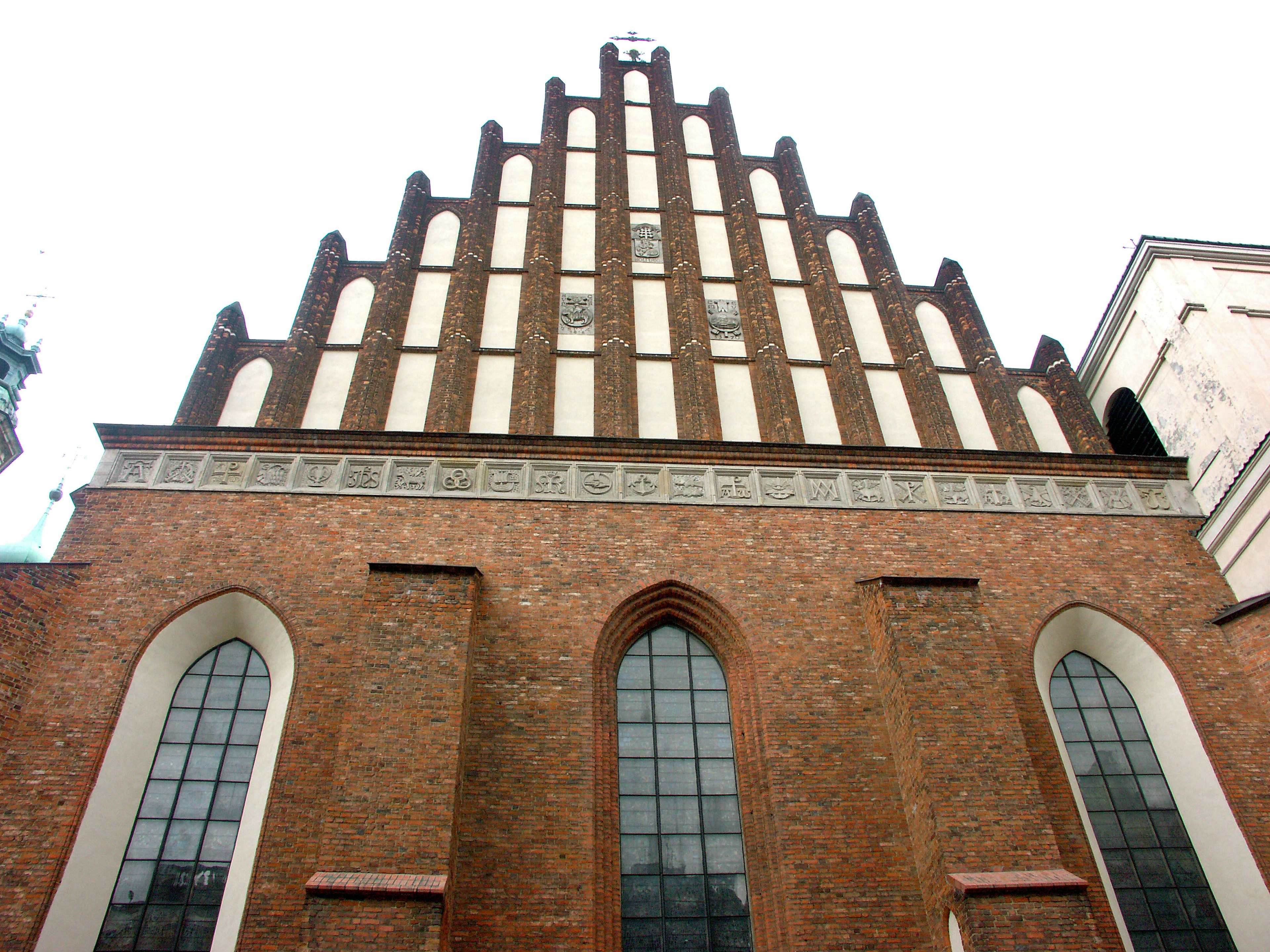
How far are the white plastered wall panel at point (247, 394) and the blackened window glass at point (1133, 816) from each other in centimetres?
1072

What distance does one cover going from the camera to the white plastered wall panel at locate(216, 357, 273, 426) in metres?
11.1

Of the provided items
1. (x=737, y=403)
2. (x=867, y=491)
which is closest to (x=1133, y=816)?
(x=867, y=491)

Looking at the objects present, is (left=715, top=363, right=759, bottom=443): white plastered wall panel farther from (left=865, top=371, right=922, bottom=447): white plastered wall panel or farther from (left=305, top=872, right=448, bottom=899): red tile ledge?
(left=305, top=872, right=448, bottom=899): red tile ledge

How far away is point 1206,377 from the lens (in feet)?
37.9

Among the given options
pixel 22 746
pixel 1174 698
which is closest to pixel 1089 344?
pixel 1174 698

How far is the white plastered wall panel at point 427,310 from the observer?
39.7 ft

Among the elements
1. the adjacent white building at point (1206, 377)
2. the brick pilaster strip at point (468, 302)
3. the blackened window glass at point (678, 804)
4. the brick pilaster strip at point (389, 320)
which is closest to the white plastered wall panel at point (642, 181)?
the brick pilaster strip at point (468, 302)

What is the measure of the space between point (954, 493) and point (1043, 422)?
2.53 meters

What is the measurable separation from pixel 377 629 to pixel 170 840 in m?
2.82

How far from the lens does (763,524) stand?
10266mm

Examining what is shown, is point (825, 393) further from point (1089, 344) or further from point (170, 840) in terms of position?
point (170, 840)

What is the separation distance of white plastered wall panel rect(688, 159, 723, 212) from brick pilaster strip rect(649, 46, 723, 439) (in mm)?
142

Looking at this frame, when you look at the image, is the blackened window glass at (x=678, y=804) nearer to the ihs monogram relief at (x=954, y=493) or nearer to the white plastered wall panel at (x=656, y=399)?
the white plastered wall panel at (x=656, y=399)

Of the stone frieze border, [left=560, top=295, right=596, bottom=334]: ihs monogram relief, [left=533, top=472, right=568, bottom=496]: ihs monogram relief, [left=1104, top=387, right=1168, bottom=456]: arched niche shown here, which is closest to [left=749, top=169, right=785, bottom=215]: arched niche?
[left=560, top=295, right=596, bottom=334]: ihs monogram relief
